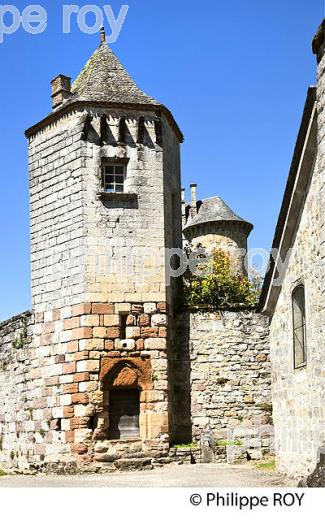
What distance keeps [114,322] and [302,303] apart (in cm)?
582

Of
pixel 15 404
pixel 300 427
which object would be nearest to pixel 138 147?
pixel 15 404

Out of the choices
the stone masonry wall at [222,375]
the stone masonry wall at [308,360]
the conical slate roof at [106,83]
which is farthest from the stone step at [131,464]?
the conical slate roof at [106,83]

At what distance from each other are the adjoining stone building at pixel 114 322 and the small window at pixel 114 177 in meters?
0.02

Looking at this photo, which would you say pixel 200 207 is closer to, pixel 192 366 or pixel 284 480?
pixel 192 366

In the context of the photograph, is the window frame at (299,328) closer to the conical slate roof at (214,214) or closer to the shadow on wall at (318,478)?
the shadow on wall at (318,478)

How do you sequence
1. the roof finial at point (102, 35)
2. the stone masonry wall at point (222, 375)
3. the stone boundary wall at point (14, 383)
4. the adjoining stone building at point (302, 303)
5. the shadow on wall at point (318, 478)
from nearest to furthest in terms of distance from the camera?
the shadow on wall at point (318, 478), the adjoining stone building at point (302, 303), the stone masonry wall at point (222, 375), the stone boundary wall at point (14, 383), the roof finial at point (102, 35)

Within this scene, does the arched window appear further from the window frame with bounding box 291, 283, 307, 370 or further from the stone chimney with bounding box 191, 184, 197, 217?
the stone chimney with bounding box 191, 184, 197, 217

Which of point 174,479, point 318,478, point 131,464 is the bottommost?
point 174,479

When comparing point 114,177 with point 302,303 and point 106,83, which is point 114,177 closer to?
point 106,83

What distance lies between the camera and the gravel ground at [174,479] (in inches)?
487

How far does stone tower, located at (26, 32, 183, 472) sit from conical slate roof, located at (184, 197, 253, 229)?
18.7 meters

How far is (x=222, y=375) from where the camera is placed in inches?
688

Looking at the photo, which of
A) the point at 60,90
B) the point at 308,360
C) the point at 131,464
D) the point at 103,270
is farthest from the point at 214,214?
the point at 308,360

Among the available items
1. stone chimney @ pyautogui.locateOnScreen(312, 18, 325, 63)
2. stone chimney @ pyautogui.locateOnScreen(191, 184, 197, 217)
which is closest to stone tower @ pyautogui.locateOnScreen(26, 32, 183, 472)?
stone chimney @ pyautogui.locateOnScreen(312, 18, 325, 63)
